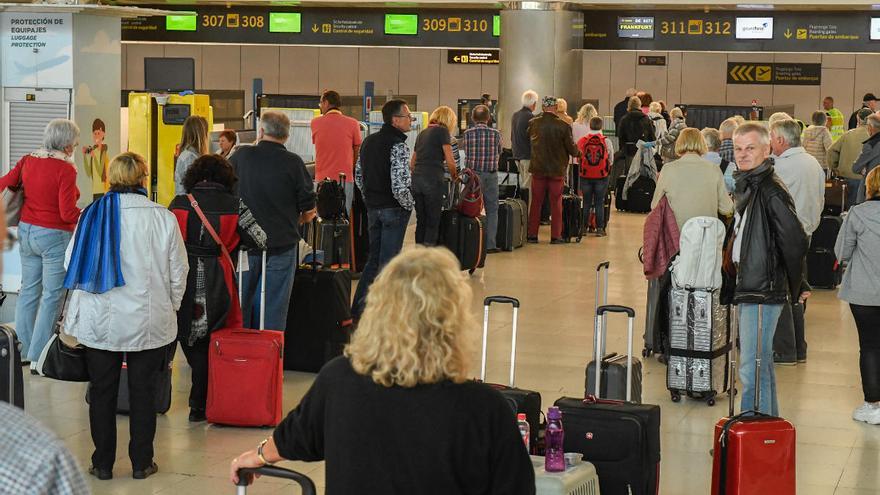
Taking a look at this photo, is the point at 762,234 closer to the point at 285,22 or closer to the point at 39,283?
the point at 39,283

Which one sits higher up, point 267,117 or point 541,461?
point 267,117

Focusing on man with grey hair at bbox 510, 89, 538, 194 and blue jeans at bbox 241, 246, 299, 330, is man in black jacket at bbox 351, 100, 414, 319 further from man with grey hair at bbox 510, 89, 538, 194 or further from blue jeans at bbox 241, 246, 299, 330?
man with grey hair at bbox 510, 89, 538, 194

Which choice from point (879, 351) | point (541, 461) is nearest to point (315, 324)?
point (879, 351)

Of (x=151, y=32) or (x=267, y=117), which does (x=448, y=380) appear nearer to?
(x=267, y=117)

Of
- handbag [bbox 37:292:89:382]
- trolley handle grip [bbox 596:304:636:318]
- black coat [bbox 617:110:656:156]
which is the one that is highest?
black coat [bbox 617:110:656:156]

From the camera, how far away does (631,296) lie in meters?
11.5

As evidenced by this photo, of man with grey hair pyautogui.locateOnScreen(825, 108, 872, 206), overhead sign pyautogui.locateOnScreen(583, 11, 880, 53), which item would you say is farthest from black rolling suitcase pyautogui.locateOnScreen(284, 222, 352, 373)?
overhead sign pyautogui.locateOnScreen(583, 11, 880, 53)

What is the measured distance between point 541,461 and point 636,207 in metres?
14.3

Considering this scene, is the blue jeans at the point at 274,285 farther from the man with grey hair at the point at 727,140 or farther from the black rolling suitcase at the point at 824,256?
the black rolling suitcase at the point at 824,256

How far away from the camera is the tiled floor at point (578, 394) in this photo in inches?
235

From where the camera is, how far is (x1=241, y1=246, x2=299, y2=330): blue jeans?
25.4ft

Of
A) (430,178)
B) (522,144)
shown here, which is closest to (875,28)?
(522,144)

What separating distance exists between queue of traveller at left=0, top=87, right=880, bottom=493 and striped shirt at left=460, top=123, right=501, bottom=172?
3057 mm

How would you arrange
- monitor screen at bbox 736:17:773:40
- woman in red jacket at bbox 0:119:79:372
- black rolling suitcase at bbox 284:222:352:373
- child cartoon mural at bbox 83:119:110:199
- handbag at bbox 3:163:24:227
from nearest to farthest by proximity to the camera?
woman in red jacket at bbox 0:119:79:372 < handbag at bbox 3:163:24:227 < black rolling suitcase at bbox 284:222:352:373 < child cartoon mural at bbox 83:119:110:199 < monitor screen at bbox 736:17:773:40
